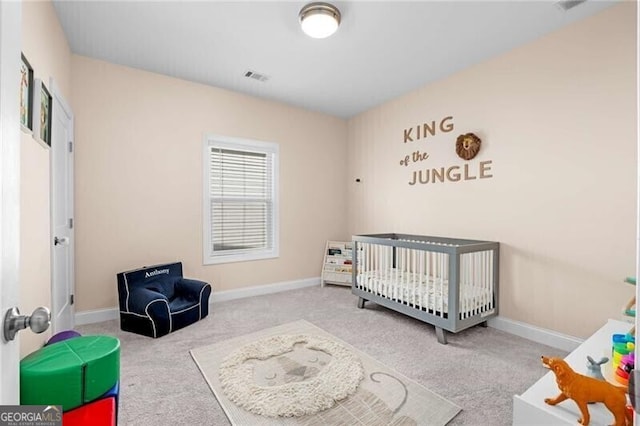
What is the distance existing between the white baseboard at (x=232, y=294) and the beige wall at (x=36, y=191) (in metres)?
0.88

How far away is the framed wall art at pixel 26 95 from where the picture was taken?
1505 millimetres

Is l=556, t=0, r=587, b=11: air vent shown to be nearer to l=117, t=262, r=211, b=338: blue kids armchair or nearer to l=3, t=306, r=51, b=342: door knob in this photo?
l=3, t=306, r=51, b=342: door knob

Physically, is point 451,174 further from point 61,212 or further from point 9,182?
point 61,212

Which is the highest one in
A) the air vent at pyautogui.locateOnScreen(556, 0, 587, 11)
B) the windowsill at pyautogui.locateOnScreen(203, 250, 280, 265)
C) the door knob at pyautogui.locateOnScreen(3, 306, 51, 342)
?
the air vent at pyautogui.locateOnScreen(556, 0, 587, 11)

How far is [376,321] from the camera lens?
285cm

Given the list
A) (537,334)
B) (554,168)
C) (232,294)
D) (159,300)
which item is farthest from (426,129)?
(159,300)

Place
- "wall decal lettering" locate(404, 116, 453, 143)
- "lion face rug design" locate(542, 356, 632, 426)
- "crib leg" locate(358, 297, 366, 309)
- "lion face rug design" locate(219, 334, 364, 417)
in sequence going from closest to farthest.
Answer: "lion face rug design" locate(542, 356, 632, 426) → "lion face rug design" locate(219, 334, 364, 417) → "wall decal lettering" locate(404, 116, 453, 143) → "crib leg" locate(358, 297, 366, 309)

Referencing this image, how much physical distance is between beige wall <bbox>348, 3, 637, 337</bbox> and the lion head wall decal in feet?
0.23

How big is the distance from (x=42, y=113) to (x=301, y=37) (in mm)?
1887

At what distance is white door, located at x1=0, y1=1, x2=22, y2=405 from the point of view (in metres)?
0.60

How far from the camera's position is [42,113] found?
6.10ft

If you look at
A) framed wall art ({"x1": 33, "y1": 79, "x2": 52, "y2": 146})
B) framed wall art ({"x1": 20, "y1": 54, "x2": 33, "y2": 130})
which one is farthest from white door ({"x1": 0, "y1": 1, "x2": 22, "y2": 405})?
framed wall art ({"x1": 33, "y1": 79, "x2": 52, "y2": 146})

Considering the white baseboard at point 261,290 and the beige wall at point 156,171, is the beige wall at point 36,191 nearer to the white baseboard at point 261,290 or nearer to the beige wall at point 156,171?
the beige wall at point 156,171

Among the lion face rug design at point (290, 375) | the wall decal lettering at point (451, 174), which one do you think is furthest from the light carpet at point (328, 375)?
the wall decal lettering at point (451, 174)
